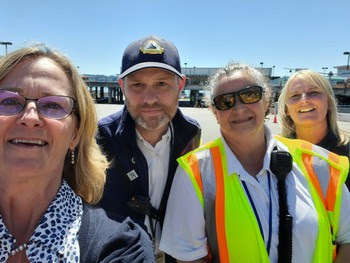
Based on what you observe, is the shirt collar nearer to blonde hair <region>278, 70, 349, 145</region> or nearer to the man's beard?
the man's beard

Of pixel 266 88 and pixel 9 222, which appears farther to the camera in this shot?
pixel 266 88

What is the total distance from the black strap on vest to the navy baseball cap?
1.21 m

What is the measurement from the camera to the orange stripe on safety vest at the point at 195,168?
206 cm

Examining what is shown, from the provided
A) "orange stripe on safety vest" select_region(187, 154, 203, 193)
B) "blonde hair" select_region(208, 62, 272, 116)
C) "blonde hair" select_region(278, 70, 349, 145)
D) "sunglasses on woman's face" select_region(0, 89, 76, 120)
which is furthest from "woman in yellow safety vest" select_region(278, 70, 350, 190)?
"sunglasses on woman's face" select_region(0, 89, 76, 120)

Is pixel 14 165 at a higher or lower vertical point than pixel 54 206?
higher

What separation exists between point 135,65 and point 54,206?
4.71 feet

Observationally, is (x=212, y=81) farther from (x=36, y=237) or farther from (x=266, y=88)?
(x=36, y=237)

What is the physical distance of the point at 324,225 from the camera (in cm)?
198

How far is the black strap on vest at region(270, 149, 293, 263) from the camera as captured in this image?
6.18 ft

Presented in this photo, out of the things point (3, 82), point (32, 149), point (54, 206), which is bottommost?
point (54, 206)

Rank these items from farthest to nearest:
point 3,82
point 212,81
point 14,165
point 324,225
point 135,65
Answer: point 135,65 < point 212,81 < point 324,225 < point 3,82 < point 14,165

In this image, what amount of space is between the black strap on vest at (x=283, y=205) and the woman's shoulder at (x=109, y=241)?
0.81 meters

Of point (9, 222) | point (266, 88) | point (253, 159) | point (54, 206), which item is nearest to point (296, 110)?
point (266, 88)

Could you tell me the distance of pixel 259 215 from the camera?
197 cm
